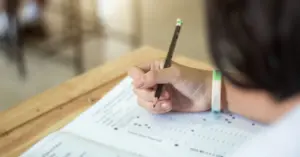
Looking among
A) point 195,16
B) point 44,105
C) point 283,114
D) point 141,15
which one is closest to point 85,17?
point 141,15

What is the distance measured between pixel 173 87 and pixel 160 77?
0.16 feet

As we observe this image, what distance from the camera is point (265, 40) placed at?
50cm

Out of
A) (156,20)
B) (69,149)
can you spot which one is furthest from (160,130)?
(156,20)

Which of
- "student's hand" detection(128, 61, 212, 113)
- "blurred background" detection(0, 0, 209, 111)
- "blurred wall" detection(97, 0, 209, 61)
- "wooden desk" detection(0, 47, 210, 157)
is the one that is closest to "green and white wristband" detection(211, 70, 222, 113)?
"student's hand" detection(128, 61, 212, 113)

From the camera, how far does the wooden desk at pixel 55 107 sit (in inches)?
33.9

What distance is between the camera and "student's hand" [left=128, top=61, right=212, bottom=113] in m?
0.93

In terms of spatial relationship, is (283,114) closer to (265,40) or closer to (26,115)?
(265,40)

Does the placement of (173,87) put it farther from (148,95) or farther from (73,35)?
(73,35)

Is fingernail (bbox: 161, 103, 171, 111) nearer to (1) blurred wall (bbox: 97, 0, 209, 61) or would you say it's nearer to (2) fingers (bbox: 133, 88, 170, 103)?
(2) fingers (bbox: 133, 88, 170, 103)

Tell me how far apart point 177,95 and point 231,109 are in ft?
0.35

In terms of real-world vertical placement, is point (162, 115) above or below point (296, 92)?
below

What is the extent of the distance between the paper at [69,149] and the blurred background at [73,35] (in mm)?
1434

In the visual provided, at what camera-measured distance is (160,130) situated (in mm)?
881

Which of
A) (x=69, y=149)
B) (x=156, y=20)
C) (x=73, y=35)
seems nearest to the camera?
(x=69, y=149)
